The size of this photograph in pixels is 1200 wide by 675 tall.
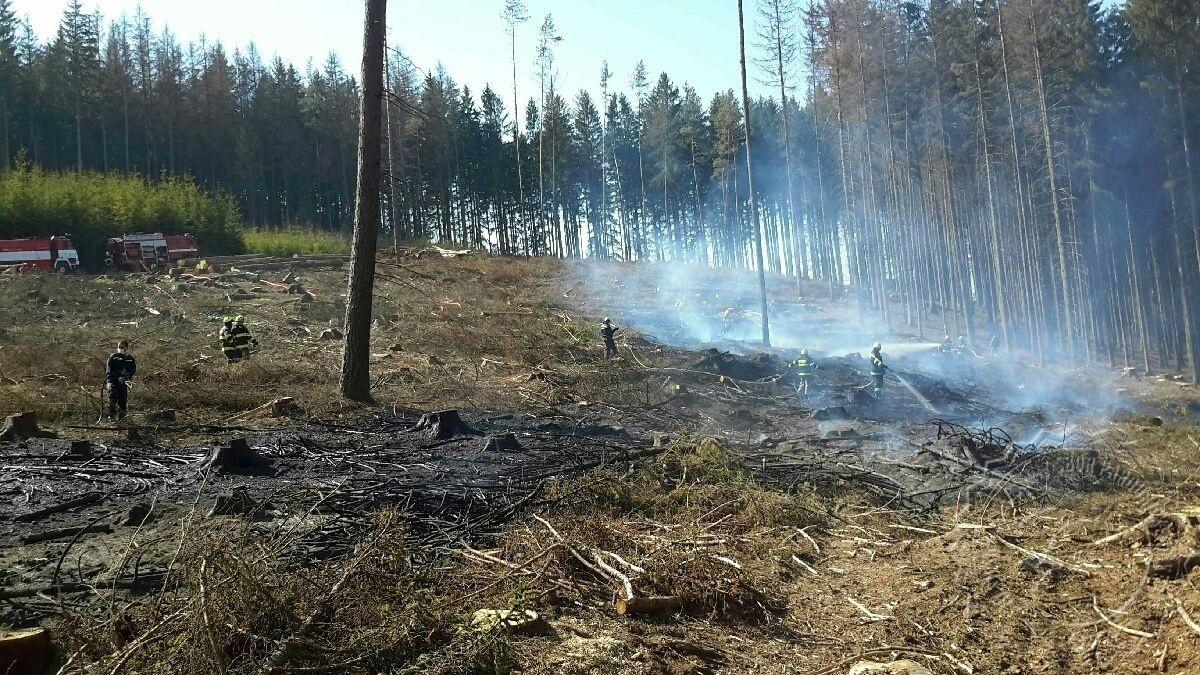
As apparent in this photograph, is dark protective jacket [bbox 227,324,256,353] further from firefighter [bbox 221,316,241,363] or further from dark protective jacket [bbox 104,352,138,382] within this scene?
dark protective jacket [bbox 104,352,138,382]

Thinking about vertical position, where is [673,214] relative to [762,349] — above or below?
above

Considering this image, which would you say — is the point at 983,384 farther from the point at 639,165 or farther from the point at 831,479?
the point at 639,165

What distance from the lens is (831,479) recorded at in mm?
9211

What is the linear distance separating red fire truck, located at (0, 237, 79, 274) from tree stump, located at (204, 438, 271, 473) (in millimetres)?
24413

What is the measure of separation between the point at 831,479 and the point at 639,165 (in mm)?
55344

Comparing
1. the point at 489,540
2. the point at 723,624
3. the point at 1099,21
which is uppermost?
the point at 1099,21

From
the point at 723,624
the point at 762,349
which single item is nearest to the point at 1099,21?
the point at 762,349

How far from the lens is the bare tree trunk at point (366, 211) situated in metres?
12.9

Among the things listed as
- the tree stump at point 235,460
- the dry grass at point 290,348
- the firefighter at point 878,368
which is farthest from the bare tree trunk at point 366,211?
the firefighter at point 878,368

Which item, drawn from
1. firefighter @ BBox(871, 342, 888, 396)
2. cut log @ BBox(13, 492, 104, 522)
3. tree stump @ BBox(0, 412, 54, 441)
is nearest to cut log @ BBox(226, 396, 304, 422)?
tree stump @ BBox(0, 412, 54, 441)

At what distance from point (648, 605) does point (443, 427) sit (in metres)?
6.31

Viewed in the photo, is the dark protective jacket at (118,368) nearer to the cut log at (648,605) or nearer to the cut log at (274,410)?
the cut log at (274,410)

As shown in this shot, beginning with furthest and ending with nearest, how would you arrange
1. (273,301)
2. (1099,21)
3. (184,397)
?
(1099,21), (273,301), (184,397)

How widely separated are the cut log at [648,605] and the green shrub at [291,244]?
113 ft
